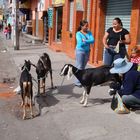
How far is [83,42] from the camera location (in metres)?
8.98

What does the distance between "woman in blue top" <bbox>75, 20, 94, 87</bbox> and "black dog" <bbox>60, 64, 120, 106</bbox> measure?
1.35m

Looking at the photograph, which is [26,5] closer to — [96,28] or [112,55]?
[96,28]

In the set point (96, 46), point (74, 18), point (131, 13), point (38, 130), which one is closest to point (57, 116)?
point (38, 130)

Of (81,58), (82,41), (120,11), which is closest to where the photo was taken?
(82,41)

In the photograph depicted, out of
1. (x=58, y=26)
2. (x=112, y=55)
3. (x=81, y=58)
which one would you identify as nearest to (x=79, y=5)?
(x=58, y=26)

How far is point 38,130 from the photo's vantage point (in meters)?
6.54

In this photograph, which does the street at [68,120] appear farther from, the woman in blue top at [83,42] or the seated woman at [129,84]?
the woman in blue top at [83,42]

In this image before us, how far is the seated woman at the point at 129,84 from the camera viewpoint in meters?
6.66

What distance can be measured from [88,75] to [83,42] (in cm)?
157

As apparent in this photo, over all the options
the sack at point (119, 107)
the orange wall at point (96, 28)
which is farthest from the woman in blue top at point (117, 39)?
the sack at point (119, 107)

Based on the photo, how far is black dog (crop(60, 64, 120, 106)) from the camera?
25.0ft

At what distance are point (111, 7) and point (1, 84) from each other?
493 cm

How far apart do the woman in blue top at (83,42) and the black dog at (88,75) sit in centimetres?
135

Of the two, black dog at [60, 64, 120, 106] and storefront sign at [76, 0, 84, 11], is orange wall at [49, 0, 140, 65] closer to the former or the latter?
storefront sign at [76, 0, 84, 11]
